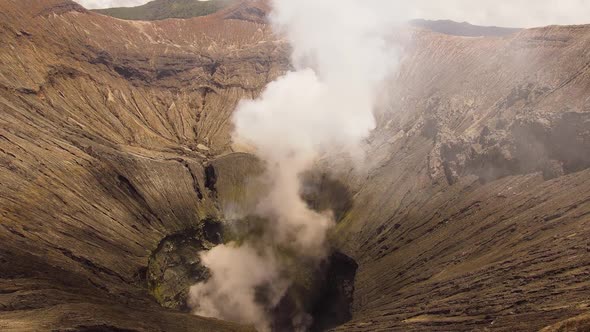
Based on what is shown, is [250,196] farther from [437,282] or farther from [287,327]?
[437,282]

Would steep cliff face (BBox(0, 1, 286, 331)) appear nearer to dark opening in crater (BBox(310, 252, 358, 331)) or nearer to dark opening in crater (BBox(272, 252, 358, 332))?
dark opening in crater (BBox(272, 252, 358, 332))

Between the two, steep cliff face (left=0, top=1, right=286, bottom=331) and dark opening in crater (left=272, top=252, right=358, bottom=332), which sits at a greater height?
steep cliff face (left=0, top=1, right=286, bottom=331)

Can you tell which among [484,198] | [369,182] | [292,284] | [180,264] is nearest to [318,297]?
[292,284]

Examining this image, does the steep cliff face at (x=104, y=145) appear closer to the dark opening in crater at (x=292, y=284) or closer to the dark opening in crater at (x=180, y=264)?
the dark opening in crater at (x=180, y=264)

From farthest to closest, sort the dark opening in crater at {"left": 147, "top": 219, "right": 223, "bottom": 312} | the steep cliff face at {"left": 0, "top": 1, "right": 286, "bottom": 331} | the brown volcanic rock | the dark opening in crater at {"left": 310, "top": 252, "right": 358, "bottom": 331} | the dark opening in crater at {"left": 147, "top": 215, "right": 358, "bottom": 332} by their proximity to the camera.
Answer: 1. the dark opening in crater at {"left": 147, "top": 219, "right": 223, "bottom": 312}
2. the dark opening in crater at {"left": 147, "top": 215, "right": 358, "bottom": 332}
3. the dark opening in crater at {"left": 310, "top": 252, "right": 358, "bottom": 331}
4. the steep cliff face at {"left": 0, "top": 1, "right": 286, "bottom": 331}
5. the brown volcanic rock

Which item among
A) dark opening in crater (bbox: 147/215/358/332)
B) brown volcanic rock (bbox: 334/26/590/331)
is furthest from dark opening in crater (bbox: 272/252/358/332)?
brown volcanic rock (bbox: 334/26/590/331)

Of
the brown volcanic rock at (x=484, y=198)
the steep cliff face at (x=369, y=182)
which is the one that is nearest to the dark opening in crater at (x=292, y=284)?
the steep cliff face at (x=369, y=182)

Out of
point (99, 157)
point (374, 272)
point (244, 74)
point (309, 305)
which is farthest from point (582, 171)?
point (244, 74)

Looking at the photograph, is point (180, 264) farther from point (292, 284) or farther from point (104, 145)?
point (104, 145)
